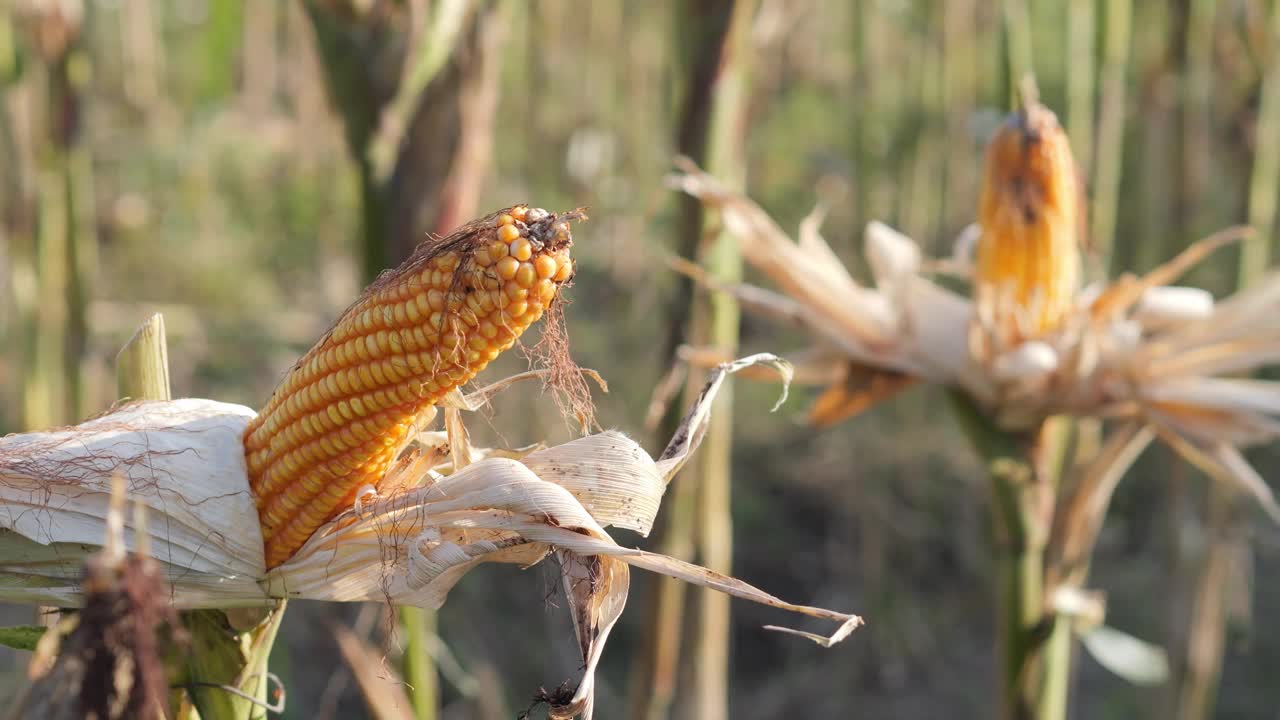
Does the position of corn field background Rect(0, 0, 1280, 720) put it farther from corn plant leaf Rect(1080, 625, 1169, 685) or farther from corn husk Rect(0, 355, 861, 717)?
corn plant leaf Rect(1080, 625, 1169, 685)

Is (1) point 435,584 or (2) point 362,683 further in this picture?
(2) point 362,683

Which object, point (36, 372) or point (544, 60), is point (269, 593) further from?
point (544, 60)

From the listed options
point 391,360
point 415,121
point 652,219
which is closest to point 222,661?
point 391,360

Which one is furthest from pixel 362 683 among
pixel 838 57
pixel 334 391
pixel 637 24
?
pixel 838 57

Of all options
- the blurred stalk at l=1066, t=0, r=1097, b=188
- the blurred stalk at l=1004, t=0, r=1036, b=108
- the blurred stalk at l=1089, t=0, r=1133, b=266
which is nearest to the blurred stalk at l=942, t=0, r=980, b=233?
the blurred stalk at l=1066, t=0, r=1097, b=188

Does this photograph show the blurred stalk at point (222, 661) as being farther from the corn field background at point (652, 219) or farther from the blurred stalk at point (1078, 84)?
the blurred stalk at point (1078, 84)
